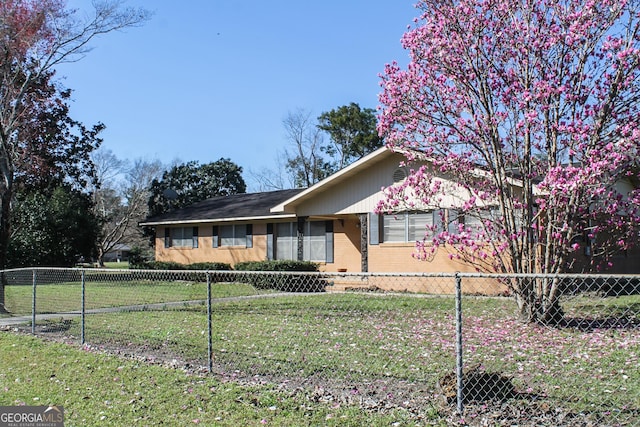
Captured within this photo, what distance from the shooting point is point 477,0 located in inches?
373

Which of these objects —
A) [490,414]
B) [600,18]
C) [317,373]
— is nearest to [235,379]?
[317,373]

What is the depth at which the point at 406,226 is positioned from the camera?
1728 centimetres

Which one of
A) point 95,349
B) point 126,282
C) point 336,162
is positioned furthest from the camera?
point 336,162

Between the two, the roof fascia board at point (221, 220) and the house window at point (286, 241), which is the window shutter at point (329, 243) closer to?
the roof fascia board at point (221, 220)

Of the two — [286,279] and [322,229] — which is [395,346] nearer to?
[286,279]

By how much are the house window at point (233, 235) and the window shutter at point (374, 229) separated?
7067 mm

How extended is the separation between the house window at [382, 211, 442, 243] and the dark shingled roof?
5.40m

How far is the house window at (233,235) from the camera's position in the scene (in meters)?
23.5

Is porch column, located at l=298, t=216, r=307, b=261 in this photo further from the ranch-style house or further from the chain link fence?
the chain link fence

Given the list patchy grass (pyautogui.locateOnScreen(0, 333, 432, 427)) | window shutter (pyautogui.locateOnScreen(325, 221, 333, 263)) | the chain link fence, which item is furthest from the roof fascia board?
patchy grass (pyautogui.locateOnScreen(0, 333, 432, 427))

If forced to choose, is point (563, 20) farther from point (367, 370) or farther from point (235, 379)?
point (235, 379)

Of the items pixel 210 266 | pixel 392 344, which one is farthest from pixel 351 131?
pixel 392 344

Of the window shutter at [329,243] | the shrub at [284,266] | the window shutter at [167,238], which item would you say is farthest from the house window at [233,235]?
the window shutter at [329,243]

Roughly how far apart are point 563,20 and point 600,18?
56cm
